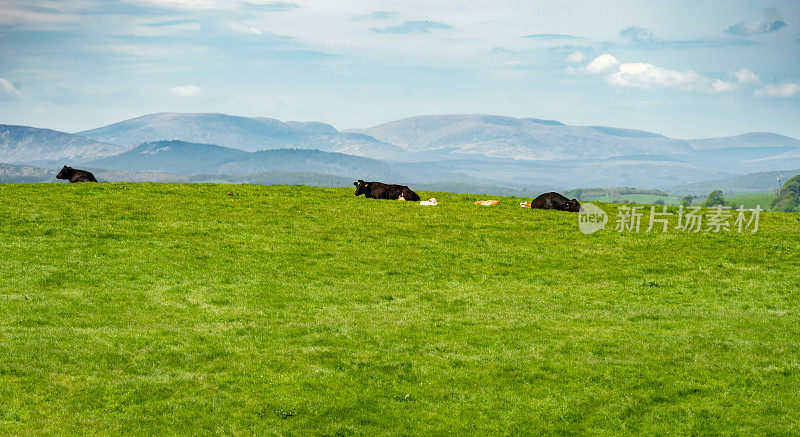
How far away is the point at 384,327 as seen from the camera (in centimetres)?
1581

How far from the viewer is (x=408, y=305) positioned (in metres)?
18.0

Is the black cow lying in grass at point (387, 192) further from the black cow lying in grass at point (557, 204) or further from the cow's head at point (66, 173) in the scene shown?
the cow's head at point (66, 173)

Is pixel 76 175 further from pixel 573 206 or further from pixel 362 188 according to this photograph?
pixel 573 206

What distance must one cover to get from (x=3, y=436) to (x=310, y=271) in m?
12.1

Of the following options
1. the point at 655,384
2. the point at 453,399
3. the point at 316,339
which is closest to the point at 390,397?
the point at 453,399

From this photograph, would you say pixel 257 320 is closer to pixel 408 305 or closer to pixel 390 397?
pixel 408 305

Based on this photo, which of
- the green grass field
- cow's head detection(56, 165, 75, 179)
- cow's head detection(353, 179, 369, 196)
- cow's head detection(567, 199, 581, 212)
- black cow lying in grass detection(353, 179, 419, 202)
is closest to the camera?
the green grass field

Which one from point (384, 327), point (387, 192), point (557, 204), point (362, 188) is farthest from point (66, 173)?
point (384, 327)

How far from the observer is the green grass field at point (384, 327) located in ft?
36.4

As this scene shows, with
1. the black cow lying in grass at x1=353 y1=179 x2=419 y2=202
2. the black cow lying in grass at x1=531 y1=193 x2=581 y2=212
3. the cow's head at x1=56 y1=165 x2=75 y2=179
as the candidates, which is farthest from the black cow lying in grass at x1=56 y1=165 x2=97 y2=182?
the black cow lying in grass at x1=531 y1=193 x2=581 y2=212

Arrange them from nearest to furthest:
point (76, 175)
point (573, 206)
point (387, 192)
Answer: point (573, 206)
point (387, 192)
point (76, 175)

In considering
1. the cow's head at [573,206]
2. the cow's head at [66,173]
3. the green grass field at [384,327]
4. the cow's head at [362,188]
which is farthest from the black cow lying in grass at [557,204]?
the cow's head at [66,173]

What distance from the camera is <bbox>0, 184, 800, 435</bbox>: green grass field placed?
11086 mm

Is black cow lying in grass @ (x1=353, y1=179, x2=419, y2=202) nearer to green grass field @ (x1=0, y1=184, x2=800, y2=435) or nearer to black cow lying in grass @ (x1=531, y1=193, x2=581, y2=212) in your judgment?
black cow lying in grass @ (x1=531, y1=193, x2=581, y2=212)
